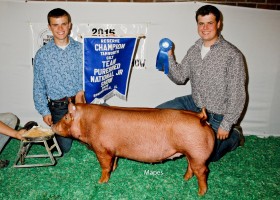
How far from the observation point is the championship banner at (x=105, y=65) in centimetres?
390

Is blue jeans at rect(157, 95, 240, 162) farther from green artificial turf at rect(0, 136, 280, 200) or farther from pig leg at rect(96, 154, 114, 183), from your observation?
pig leg at rect(96, 154, 114, 183)

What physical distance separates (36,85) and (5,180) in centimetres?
133

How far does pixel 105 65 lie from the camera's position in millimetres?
4082

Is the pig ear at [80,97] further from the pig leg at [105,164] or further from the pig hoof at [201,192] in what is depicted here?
the pig hoof at [201,192]

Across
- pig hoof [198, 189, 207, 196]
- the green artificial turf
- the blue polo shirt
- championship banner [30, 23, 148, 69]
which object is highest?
championship banner [30, 23, 148, 69]

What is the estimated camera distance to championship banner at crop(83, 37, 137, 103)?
3.90 m

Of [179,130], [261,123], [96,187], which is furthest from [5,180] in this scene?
[261,123]

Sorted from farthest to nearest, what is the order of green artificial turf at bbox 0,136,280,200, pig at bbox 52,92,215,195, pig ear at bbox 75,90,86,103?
pig ear at bbox 75,90,86,103
green artificial turf at bbox 0,136,280,200
pig at bbox 52,92,215,195

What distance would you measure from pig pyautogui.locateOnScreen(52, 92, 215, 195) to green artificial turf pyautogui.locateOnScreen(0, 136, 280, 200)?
316 mm

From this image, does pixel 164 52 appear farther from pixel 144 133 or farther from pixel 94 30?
pixel 94 30

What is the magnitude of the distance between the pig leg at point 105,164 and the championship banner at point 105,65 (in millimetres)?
1074

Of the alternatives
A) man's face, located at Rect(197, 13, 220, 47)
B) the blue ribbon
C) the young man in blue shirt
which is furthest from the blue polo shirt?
man's face, located at Rect(197, 13, 220, 47)

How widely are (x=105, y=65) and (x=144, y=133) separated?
1474mm

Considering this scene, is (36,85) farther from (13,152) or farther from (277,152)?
(277,152)
